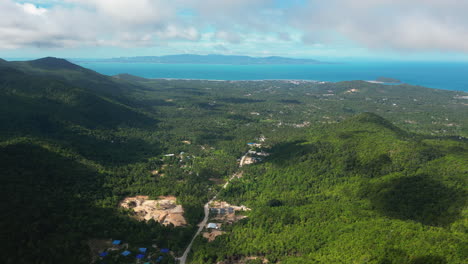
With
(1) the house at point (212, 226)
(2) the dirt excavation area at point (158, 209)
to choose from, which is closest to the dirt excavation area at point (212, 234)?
(1) the house at point (212, 226)

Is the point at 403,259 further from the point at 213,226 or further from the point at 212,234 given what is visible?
the point at 213,226

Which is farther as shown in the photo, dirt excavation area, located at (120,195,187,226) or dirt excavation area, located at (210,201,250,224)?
dirt excavation area, located at (210,201,250,224)

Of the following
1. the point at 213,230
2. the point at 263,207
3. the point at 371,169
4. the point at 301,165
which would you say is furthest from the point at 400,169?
the point at 213,230

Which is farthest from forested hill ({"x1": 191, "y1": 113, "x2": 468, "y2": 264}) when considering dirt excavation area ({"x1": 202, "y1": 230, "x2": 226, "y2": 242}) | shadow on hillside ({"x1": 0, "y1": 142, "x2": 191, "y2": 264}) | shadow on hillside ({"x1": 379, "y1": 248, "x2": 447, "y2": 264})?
shadow on hillside ({"x1": 0, "y1": 142, "x2": 191, "y2": 264})

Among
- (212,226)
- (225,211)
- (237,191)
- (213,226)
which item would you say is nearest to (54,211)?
(212,226)

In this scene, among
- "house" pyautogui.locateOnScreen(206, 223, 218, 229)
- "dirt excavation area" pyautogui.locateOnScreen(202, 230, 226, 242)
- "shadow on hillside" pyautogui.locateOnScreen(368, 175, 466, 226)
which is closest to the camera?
"shadow on hillside" pyautogui.locateOnScreen(368, 175, 466, 226)

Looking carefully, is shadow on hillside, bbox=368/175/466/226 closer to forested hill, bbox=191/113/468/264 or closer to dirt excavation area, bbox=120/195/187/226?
forested hill, bbox=191/113/468/264

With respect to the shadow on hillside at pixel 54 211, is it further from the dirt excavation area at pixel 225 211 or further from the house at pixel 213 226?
the dirt excavation area at pixel 225 211
